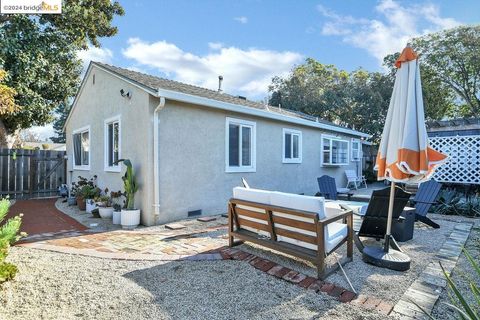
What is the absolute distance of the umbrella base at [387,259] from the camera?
3.88 meters

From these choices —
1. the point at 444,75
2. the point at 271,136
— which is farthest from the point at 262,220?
the point at 444,75

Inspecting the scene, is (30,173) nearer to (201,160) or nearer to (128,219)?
(128,219)

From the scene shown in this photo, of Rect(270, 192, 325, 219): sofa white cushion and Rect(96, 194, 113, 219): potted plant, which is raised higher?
Rect(270, 192, 325, 219): sofa white cushion

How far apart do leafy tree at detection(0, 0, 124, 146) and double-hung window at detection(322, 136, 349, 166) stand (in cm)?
1306

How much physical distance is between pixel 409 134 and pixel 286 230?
6.87 ft

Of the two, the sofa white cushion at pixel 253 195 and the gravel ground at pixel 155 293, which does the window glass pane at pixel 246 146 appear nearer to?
the sofa white cushion at pixel 253 195

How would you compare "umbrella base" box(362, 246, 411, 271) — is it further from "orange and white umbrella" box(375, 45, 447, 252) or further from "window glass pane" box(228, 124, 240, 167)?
"window glass pane" box(228, 124, 240, 167)

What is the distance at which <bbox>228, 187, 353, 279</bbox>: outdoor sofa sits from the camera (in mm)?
3473

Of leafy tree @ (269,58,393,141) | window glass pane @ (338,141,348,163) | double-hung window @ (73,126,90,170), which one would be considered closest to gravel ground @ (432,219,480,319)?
window glass pane @ (338,141,348,163)

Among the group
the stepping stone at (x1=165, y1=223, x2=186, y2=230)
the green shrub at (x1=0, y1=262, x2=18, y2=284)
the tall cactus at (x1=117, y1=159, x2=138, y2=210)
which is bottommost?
the stepping stone at (x1=165, y1=223, x2=186, y2=230)

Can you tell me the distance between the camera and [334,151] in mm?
13453

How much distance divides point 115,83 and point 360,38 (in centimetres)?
1396

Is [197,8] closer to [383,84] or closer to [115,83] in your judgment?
[115,83]

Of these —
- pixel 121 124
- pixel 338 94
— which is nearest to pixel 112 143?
pixel 121 124
